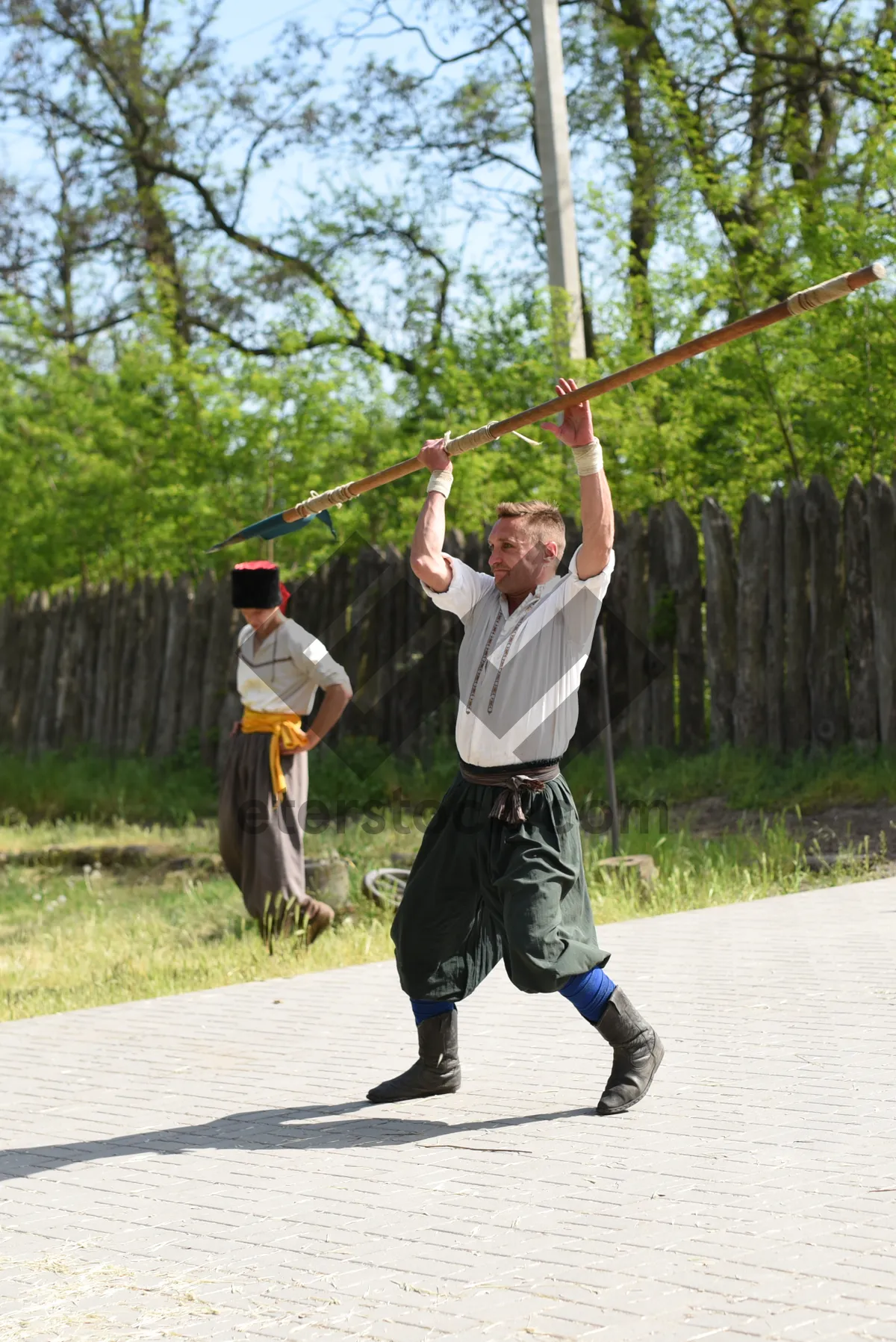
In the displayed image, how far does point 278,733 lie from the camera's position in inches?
315

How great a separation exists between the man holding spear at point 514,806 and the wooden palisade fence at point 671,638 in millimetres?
6509

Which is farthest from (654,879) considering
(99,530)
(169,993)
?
(99,530)

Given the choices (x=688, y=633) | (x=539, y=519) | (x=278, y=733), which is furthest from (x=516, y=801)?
(x=688, y=633)

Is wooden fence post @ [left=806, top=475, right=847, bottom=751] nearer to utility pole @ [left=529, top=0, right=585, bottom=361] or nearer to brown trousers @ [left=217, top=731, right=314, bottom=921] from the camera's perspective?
utility pole @ [left=529, top=0, right=585, bottom=361]

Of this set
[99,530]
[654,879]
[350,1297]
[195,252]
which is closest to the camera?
[350,1297]

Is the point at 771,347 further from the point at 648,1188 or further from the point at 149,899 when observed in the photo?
the point at 648,1188

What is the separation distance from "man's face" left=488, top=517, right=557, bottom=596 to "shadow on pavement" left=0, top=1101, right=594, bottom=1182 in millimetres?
1534

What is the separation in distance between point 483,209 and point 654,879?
54.4ft

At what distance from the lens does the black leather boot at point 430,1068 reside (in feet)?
16.0

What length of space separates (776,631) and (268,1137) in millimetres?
7576

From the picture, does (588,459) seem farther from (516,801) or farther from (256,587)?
(256,587)

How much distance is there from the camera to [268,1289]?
3.38 metres

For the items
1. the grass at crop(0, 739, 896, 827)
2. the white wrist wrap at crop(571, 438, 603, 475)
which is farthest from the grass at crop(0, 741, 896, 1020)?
the white wrist wrap at crop(571, 438, 603, 475)

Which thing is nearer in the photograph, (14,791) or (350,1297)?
(350,1297)
